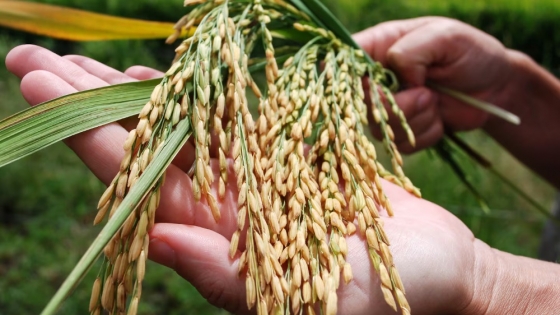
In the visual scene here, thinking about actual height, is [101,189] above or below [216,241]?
below

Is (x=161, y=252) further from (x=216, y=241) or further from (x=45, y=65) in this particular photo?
(x=45, y=65)

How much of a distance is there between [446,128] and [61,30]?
1.27 m

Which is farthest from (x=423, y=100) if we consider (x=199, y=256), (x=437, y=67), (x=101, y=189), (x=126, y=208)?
(x=101, y=189)

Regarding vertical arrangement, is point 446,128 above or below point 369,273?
below

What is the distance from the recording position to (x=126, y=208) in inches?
26.0

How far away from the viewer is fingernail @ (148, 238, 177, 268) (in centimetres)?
78

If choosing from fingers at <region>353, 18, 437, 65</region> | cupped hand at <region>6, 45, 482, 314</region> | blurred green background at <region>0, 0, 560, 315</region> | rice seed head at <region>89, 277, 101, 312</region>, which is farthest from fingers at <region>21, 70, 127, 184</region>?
blurred green background at <region>0, 0, 560, 315</region>

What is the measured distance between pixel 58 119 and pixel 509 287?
89 cm

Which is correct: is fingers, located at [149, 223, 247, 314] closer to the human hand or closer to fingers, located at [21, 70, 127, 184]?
fingers, located at [21, 70, 127, 184]

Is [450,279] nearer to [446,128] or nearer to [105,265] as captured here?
[105,265]

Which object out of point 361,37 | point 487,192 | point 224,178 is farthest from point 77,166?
point 224,178

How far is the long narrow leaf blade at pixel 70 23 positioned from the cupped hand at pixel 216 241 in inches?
8.4

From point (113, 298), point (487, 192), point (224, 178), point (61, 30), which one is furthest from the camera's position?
point (487, 192)

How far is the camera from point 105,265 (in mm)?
713
